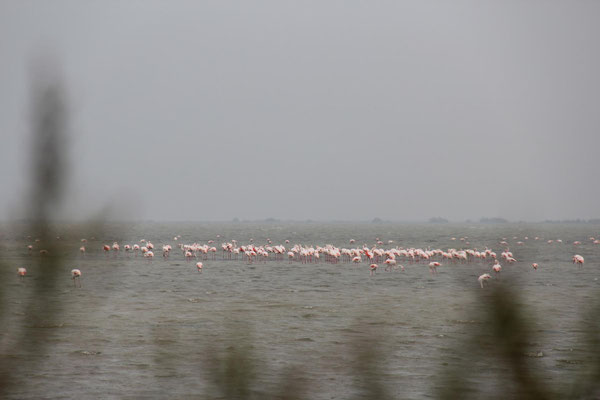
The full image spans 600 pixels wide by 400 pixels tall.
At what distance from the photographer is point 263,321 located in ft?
65.0

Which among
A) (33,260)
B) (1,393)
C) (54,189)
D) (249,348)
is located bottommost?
(1,393)

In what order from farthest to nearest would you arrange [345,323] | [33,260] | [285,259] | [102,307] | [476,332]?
[285,259]
[102,307]
[345,323]
[33,260]
[476,332]

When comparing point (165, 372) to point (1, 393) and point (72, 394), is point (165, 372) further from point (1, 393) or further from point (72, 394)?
point (1, 393)

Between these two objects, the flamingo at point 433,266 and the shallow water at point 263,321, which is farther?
the flamingo at point 433,266

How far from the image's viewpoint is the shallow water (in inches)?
106

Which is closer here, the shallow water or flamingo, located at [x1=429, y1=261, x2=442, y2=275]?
the shallow water

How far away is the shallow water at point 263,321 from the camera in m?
2.69

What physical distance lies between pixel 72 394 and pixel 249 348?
10839mm

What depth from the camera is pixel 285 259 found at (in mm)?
46125

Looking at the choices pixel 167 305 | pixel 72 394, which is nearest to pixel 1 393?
pixel 72 394

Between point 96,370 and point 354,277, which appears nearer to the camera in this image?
point 96,370

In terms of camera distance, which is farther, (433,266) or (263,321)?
(433,266)

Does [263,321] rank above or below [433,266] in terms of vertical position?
below

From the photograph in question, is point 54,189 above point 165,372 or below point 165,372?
above
